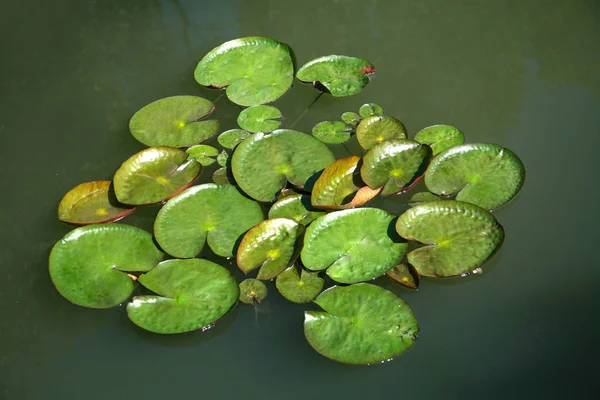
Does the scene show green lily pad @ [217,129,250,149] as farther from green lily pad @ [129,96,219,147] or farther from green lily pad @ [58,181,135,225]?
green lily pad @ [58,181,135,225]

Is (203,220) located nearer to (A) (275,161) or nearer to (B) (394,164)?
(A) (275,161)

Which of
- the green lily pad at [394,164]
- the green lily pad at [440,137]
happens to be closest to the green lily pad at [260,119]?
the green lily pad at [394,164]

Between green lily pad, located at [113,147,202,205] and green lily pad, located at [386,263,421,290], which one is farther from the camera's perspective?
green lily pad, located at [113,147,202,205]

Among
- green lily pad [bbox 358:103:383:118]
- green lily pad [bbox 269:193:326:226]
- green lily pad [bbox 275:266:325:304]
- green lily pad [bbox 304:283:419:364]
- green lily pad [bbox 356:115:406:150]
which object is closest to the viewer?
green lily pad [bbox 304:283:419:364]

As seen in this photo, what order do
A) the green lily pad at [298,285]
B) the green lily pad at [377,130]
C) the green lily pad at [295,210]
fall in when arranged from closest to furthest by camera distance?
the green lily pad at [298,285] → the green lily pad at [295,210] → the green lily pad at [377,130]

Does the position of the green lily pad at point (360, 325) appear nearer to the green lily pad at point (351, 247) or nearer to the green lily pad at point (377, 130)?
the green lily pad at point (351, 247)

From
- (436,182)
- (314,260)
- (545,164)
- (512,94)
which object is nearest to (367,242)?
(314,260)

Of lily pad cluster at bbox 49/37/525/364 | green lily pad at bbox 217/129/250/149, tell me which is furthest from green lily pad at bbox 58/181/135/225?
green lily pad at bbox 217/129/250/149
